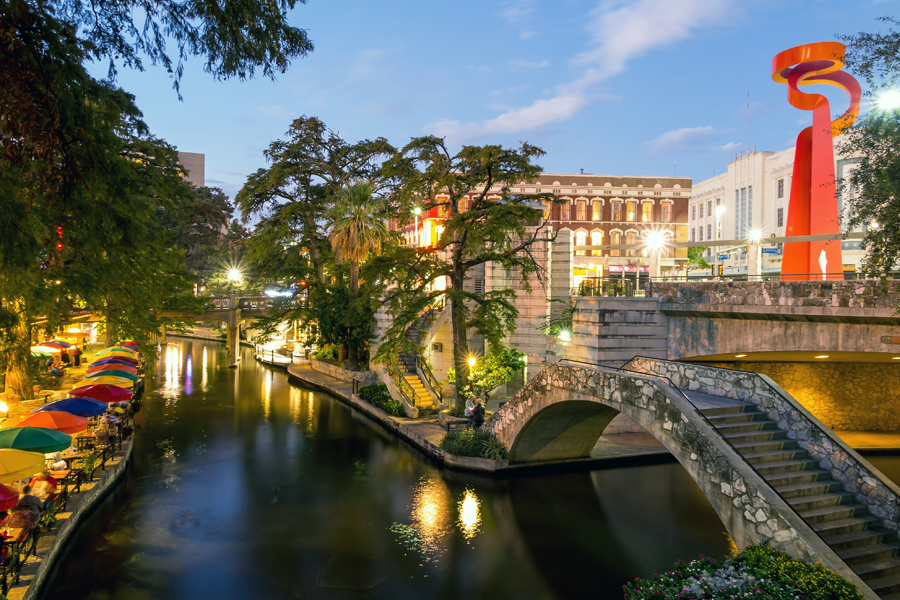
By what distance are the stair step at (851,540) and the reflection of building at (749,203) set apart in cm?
3674

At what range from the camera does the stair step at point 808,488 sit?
10.4m

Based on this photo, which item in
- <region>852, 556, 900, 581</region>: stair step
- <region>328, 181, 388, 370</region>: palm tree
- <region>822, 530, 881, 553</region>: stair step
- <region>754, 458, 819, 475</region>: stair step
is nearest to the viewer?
<region>852, 556, 900, 581</region>: stair step

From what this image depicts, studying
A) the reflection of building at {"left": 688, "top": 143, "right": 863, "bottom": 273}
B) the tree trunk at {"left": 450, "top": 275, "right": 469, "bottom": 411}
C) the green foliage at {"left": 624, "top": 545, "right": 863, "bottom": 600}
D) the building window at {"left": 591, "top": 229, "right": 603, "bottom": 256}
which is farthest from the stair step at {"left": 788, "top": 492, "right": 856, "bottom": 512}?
the building window at {"left": 591, "top": 229, "right": 603, "bottom": 256}

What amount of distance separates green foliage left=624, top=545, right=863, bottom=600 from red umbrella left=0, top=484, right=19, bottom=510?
35.5 ft

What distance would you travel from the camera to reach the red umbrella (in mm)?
10266

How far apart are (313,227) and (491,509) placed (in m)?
28.8

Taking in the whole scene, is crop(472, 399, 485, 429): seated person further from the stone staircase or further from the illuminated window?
the illuminated window

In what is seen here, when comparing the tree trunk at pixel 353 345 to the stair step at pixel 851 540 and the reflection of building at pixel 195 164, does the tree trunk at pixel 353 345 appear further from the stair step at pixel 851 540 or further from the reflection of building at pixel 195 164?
the reflection of building at pixel 195 164

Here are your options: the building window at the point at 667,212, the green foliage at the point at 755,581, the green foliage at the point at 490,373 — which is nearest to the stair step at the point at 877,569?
the green foliage at the point at 755,581

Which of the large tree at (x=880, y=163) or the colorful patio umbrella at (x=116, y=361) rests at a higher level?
the large tree at (x=880, y=163)

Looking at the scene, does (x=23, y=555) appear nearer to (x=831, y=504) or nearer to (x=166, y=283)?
(x=831, y=504)

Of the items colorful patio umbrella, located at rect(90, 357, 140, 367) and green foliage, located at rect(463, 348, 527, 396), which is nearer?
green foliage, located at rect(463, 348, 527, 396)

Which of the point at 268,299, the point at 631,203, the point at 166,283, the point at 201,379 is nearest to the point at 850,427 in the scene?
the point at 166,283

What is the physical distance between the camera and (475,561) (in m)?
12.6
